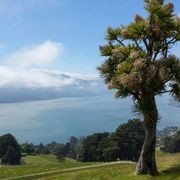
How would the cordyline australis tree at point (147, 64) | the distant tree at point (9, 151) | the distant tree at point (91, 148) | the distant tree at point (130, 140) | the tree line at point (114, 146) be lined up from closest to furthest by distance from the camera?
the cordyline australis tree at point (147, 64)
the distant tree at point (130, 140)
the tree line at point (114, 146)
the distant tree at point (91, 148)
the distant tree at point (9, 151)

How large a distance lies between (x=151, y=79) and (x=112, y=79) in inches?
94.5

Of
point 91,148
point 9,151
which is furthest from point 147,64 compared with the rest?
point 9,151

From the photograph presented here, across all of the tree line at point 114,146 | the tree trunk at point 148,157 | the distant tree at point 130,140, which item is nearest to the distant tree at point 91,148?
the tree line at point 114,146

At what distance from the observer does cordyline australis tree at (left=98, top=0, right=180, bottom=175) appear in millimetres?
27756

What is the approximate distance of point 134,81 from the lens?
89.5ft

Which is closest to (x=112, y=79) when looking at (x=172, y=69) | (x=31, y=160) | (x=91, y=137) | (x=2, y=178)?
(x=172, y=69)

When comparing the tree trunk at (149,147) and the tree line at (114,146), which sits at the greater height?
the tree line at (114,146)

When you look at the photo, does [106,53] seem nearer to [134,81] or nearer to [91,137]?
[134,81]

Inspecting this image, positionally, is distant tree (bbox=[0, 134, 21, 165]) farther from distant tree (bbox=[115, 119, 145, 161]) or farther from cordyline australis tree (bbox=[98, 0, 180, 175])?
cordyline australis tree (bbox=[98, 0, 180, 175])

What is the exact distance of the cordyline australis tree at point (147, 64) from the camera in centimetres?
2776

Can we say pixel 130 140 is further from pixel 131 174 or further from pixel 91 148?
pixel 131 174

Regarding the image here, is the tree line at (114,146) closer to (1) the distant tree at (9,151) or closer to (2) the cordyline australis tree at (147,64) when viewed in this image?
(1) the distant tree at (9,151)

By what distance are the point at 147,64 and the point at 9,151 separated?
13428cm

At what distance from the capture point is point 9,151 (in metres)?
158
